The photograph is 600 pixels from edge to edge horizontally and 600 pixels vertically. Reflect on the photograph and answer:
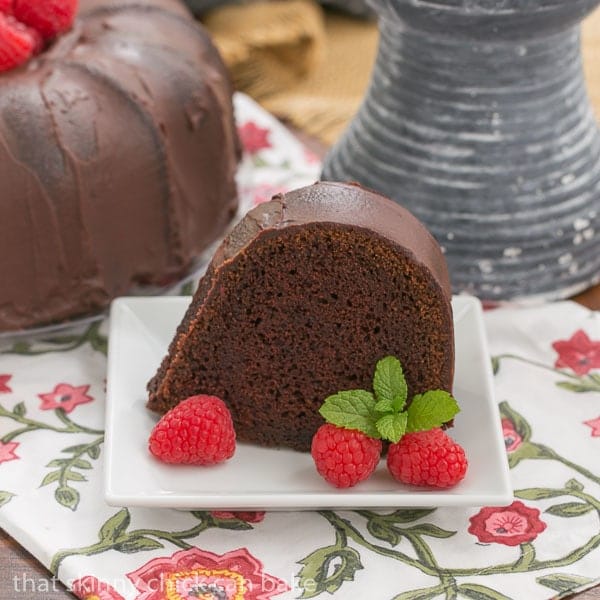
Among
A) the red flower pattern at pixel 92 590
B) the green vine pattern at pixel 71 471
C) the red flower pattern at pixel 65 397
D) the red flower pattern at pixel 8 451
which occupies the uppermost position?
the red flower pattern at pixel 92 590

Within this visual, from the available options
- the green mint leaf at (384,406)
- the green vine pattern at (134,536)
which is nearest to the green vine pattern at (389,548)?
the green vine pattern at (134,536)

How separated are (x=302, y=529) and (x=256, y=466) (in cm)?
9

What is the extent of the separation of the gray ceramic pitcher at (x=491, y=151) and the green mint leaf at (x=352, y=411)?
413 millimetres

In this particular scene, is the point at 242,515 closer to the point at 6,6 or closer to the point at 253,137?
the point at 6,6

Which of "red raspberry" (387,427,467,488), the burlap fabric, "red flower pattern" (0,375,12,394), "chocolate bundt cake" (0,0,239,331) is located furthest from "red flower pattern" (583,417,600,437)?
the burlap fabric

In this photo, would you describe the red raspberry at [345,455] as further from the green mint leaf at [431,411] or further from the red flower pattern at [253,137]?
the red flower pattern at [253,137]

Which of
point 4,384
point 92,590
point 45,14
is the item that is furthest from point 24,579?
point 45,14

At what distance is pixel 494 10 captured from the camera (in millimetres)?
1355

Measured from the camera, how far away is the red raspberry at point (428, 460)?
1.14 m

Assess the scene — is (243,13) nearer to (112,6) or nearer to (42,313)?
(112,6)

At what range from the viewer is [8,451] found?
1276mm

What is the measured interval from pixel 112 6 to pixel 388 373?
0.69 m

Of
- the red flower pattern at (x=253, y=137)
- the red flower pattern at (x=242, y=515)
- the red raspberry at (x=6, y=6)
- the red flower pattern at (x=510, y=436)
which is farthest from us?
the red flower pattern at (x=253, y=137)

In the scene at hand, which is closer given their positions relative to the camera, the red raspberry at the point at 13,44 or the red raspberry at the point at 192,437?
the red raspberry at the point at 192,437
